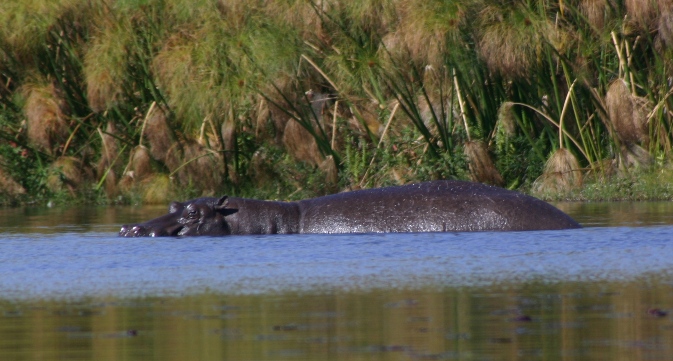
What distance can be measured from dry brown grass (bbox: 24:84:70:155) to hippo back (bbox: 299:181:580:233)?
718cm

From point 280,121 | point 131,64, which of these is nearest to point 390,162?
point 280,121

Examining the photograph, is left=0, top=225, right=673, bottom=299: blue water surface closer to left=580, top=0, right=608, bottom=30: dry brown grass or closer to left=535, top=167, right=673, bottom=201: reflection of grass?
left=535, top=167, right=673, bottom=201: reflection of grass

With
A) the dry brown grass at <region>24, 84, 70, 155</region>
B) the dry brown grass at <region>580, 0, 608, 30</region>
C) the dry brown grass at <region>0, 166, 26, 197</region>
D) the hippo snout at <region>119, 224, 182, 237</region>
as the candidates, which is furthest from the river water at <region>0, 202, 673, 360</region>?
the dry brown grass at <region>0, 166, 26, 197</region>

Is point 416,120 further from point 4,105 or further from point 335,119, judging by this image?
point 4,105

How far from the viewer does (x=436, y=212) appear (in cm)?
793

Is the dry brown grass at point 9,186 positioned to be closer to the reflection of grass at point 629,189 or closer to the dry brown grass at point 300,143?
the dry brown grass at point 300,143

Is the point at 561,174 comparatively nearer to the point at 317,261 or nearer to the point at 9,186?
the point at 317,261

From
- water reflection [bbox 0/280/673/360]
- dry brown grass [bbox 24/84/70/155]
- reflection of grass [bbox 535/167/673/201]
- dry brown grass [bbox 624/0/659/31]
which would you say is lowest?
water reflection [bbox 0/280/673/360]

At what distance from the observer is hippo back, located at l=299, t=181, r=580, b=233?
7.84 m

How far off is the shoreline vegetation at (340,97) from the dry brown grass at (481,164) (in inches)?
0.7

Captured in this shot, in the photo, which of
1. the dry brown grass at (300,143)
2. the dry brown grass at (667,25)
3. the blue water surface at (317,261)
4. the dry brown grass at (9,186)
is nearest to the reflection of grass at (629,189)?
the dry brown grass at (667,25)

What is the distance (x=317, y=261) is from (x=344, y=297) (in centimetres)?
146

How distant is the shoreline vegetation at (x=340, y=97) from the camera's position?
40.2 feet

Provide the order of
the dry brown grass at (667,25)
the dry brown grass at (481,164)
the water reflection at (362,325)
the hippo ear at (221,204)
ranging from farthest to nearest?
the dry brown grass at (481,164) → the dry brown grass at (667,25) → the hippo ear at (221,204) → the water reflection at (362,325)
